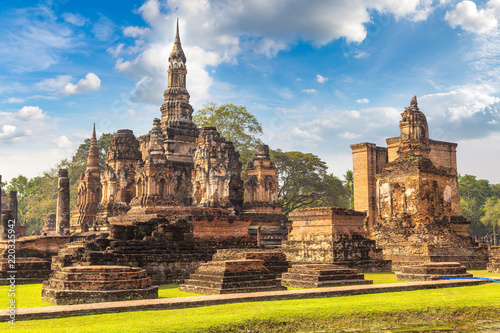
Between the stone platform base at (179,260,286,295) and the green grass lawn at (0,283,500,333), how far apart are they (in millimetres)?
1708

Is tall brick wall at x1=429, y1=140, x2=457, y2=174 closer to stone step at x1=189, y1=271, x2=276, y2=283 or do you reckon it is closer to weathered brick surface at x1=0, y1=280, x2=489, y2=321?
weathered brick surface at x1=0, y1=280, x2=489, y2=321

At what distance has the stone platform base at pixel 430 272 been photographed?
1386 centimetres

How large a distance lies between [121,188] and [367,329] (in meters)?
22.1

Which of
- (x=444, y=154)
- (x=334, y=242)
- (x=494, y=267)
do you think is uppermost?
(x=444, y=154)

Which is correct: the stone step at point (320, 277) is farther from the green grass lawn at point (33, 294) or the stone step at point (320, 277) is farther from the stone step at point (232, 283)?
the green grass lawn at point (33, 294)

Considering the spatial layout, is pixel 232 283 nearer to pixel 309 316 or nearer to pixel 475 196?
pixel 309 316

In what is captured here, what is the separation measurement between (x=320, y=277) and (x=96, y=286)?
493cm

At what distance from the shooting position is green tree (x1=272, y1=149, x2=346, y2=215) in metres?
46.4

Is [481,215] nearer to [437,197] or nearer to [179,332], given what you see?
[437,197]

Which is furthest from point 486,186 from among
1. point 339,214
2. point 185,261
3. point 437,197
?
point 185,261

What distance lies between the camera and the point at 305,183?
46.6m

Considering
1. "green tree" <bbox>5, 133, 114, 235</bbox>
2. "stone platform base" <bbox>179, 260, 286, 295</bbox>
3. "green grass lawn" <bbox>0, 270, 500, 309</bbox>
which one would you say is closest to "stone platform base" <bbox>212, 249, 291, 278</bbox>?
"green grass lawn" <bbox>0, 270, 500, 309</bbox>

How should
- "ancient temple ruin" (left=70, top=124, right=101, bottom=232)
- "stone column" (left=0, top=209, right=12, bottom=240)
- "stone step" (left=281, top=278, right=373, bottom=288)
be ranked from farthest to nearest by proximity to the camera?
"ancient temple ruin" (left=70, top=124, right=101, bottom=232) < "stone column" (left=0, top=209, right=12, bottom=240) < "stone step" (left=281, top=278, right=373, bottom=288)

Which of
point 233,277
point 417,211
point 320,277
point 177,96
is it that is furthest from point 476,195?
point 233,277
